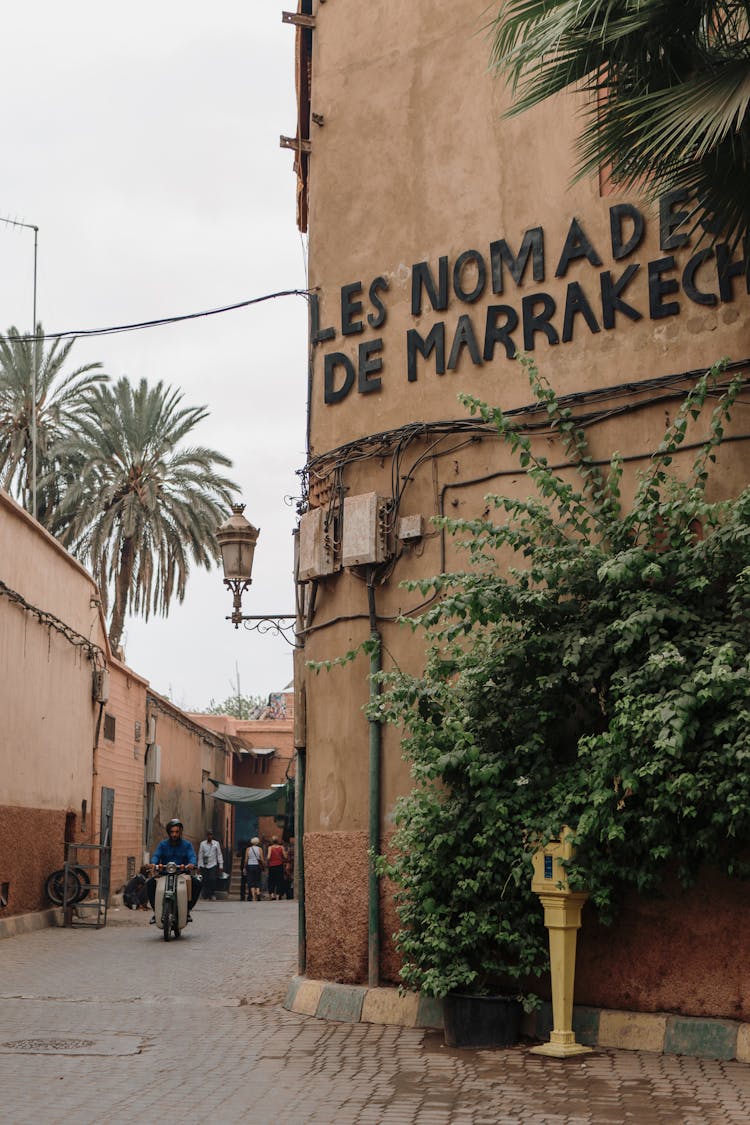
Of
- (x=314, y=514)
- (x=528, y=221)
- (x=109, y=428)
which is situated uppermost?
(x=109, y=428)

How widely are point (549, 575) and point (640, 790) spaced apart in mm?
1511

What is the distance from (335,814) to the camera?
10.6 meters

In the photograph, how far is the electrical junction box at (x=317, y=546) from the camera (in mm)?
10859

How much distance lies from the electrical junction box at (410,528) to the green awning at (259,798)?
80.9 ft

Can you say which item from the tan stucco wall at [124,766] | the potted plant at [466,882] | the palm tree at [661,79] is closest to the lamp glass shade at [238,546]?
the potted plant at [466,882]

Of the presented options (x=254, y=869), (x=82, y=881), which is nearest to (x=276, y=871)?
(x=254, y=869)

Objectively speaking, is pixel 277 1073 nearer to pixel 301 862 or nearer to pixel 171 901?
pixel 301 862

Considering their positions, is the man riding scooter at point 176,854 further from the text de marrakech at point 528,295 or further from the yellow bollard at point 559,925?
the yellow bollard at point 559,925

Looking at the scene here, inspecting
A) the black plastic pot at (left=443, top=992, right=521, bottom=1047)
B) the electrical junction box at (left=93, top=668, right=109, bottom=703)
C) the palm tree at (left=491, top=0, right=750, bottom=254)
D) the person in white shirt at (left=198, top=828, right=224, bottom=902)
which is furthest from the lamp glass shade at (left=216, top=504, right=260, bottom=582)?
the person in white shirt at (left=198, top=828, right=224, bottom=902)

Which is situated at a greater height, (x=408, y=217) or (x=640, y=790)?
Answer: (x=408, y=217)

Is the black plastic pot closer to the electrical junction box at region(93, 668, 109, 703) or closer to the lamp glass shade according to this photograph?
the lamp glass shade

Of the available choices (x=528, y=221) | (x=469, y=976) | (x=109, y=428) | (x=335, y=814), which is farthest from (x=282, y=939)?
(x=109, y=428)

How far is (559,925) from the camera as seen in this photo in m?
8.39

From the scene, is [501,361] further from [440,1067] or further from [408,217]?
[440,1067]
